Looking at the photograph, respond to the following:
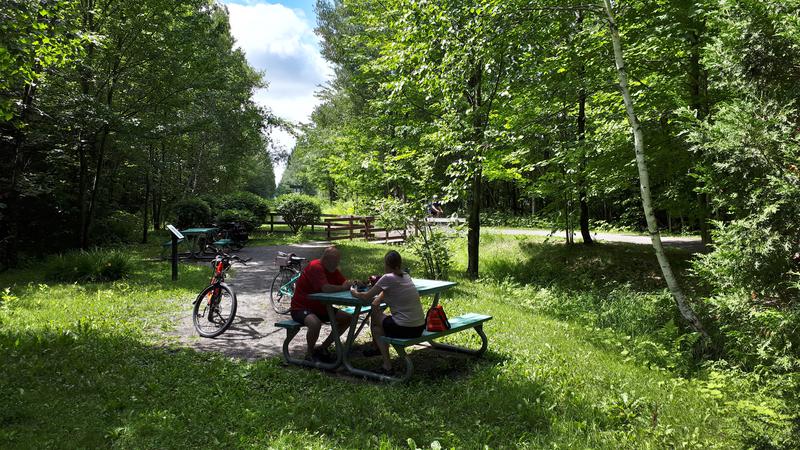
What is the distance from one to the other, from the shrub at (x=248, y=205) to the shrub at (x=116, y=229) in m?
3.96

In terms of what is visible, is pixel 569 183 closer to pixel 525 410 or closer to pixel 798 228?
pixel 798 228

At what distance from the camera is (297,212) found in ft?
80.9

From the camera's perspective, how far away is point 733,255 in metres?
6.42

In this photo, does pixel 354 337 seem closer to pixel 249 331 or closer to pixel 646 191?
pixel 249 331

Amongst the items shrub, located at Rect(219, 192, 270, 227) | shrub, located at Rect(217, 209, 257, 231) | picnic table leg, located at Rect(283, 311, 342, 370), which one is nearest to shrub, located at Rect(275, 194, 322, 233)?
shrub, located at Rect(219, 192, 270, 227)

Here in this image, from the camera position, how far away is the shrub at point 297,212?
2456 centimetres

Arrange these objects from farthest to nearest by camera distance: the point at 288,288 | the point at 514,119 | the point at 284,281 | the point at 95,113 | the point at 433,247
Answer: the point at 95,113
the point at 514,119
the point at 433,247
the point at 284,281
the point at 288,288

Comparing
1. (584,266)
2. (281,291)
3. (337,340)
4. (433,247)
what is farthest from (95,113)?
(584,266)

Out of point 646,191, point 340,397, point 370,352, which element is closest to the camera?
point 340,397

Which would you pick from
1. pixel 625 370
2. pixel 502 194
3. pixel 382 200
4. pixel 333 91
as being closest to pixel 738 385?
pixel 625 370

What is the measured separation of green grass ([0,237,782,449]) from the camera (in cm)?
385

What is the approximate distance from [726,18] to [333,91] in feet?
94.4

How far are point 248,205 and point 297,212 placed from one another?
2.52 meters

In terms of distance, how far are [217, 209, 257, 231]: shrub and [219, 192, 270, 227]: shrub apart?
624 millimetres
